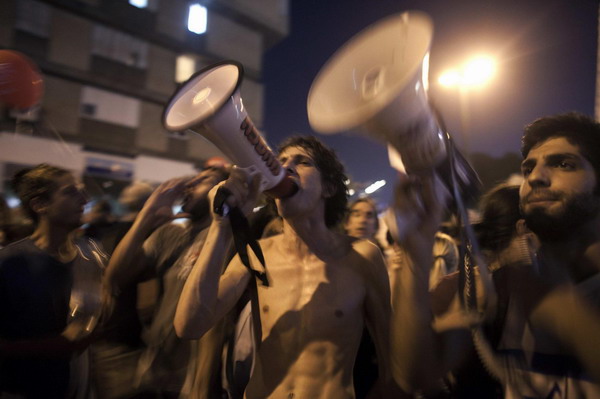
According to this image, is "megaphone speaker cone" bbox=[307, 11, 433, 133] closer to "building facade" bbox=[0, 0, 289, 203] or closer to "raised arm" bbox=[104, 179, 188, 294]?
"raised arm" bbox=[104, 179, 188, 294]

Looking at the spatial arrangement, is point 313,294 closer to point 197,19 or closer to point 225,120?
point 225,120

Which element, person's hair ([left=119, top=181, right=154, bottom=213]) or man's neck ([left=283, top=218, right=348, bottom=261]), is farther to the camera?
person's hair ([left=119, top=181, right=154, bottom=213])

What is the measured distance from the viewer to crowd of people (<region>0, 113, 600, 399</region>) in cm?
138

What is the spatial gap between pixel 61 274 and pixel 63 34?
16.4 meters

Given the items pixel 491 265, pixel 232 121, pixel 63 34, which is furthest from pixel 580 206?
pixel 63 34

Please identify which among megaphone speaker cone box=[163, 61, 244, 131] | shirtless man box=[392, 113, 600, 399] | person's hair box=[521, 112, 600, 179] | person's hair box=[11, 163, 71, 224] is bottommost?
shirtless man box=[392, 113, 600, 399]

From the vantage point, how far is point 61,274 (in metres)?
2.55

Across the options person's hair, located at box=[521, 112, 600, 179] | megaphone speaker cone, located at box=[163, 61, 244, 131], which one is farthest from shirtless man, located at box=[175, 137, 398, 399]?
person's hair, located at box=[521, 112, 600, 179]

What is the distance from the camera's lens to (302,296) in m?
1.95

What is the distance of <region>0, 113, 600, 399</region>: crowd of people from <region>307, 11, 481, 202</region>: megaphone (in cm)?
13

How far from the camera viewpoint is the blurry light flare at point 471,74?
7943 millimetres

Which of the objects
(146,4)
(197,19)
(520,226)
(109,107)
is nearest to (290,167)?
(520,226)

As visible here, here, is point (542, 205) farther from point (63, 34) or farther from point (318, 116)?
point (63, 34)

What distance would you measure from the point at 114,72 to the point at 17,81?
1585cm
